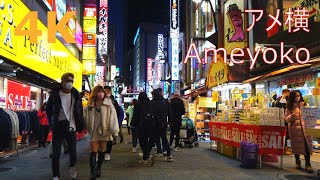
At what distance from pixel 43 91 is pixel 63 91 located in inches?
391

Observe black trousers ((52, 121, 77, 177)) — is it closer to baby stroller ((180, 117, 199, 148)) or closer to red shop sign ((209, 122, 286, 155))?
red shop sign ((209, 122, 286, 155))

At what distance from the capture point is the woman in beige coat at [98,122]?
693cm

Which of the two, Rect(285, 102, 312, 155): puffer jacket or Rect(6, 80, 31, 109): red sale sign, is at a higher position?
Rect(6, 80, 31, 109): red sale sign

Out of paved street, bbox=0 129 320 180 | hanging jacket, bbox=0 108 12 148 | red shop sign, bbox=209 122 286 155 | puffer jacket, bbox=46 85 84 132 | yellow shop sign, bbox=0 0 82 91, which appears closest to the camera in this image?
puffer jacket, bbox=46 85 84 132

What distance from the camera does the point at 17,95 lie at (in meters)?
13.6

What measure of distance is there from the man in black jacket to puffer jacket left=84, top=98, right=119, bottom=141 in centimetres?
16

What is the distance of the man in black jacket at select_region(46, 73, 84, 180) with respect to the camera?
6668mm

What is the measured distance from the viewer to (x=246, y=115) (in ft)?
31.8

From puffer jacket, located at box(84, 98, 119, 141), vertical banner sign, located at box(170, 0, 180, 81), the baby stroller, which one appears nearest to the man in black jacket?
puffer jacket, located at box(84, 98, 119, 141)

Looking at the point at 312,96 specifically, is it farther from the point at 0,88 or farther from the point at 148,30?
the point at 148,30

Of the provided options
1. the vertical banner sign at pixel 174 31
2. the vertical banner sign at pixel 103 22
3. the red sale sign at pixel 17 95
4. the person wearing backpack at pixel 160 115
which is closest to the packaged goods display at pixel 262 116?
the person wearing backpack at pixel 160 115

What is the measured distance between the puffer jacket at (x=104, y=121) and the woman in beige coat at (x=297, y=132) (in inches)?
170

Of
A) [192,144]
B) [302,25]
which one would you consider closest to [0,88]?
[192,144]

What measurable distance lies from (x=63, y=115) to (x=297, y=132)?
536 centimetres
